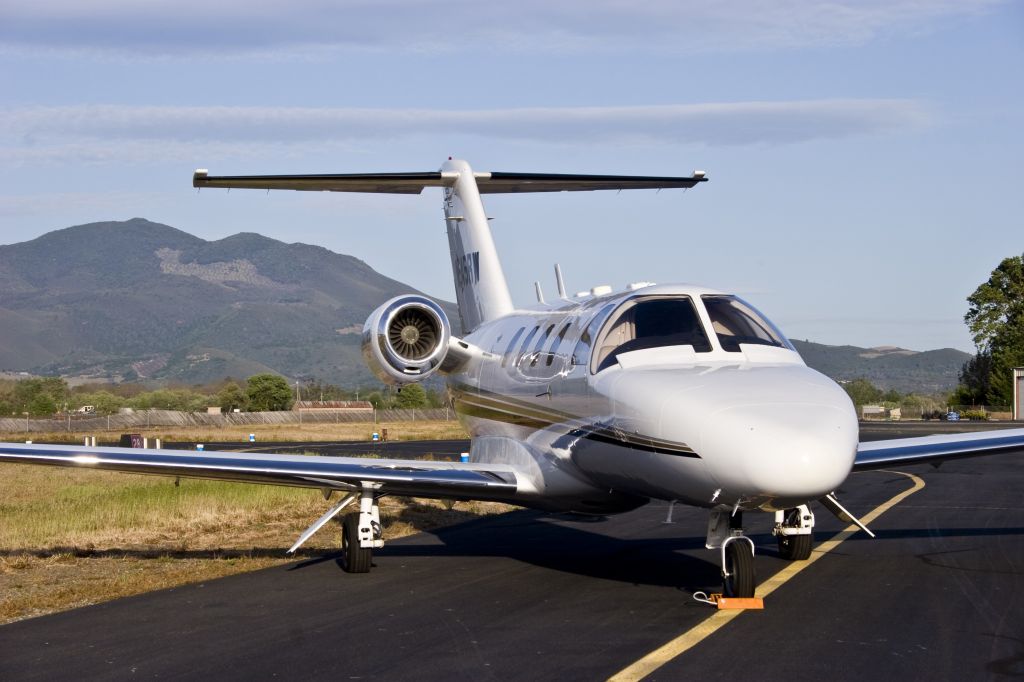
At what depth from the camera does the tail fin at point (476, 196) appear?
19953mm

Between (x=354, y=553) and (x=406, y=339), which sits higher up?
(x=406, y=339)

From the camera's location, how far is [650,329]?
1156 centimetres

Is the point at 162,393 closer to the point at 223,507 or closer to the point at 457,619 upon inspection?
the point at 223,507

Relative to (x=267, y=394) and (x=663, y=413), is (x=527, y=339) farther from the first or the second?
(x=267, y=394)

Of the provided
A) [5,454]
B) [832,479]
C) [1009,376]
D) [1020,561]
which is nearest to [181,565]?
[5,454]

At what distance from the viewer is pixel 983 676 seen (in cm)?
768

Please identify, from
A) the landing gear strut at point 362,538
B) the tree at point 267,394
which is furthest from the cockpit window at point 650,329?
the tree at point 267,394

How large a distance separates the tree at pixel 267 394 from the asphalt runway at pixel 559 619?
334 ft

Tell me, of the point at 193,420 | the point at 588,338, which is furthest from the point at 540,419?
the point at 193,420

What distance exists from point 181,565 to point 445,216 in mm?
9948

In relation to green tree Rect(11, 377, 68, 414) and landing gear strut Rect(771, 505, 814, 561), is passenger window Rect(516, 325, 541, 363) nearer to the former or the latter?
landing gear strut Rect(771, 505, 814, 561)

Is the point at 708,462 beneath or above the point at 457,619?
above

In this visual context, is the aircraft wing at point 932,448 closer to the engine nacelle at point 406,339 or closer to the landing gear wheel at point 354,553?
the landing gear wheel at point 354,553

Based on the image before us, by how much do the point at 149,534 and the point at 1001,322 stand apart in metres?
82.7
